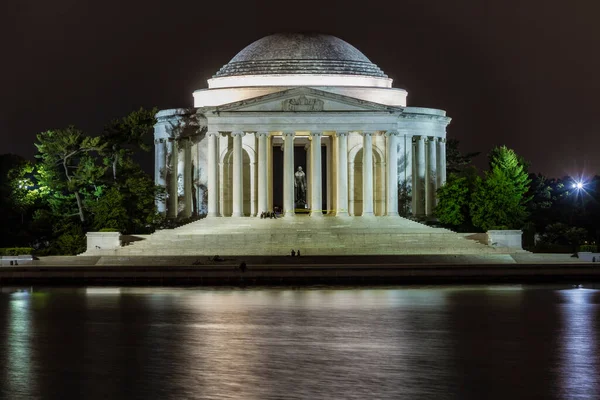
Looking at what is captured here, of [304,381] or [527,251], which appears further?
[527,251]

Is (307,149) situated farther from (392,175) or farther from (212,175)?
(212,175)

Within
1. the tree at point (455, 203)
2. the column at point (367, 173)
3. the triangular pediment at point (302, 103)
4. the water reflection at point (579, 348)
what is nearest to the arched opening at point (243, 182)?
the triangular pediment at point (302, 103)

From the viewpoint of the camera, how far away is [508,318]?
52438mm

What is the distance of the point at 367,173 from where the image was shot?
11331 cm

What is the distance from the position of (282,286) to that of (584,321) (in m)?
23.9

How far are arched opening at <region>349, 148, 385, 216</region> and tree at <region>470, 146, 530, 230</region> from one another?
870 centimetres

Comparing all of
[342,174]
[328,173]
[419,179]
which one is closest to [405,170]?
[419,179]

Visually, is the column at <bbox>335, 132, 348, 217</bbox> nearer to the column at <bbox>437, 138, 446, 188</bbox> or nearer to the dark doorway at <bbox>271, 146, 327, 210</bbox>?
the dark doorway at <bbox>271, 146, 327, 210</bbox>

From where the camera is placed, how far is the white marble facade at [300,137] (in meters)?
112

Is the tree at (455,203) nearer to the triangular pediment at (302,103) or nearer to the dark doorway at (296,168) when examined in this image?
the triangular pediment at (302,103)

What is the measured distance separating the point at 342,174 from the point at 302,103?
23.1ft

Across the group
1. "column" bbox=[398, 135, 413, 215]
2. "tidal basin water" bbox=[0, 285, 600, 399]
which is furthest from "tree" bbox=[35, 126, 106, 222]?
"tidal basin water" bbox=[0, 285, 600, 399]

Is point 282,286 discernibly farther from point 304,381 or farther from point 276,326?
point 304,381

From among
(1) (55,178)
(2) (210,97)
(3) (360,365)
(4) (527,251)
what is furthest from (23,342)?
(2) (210,97)
